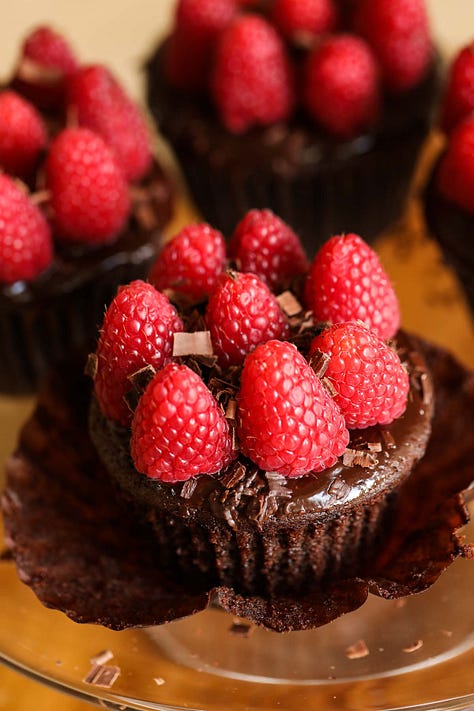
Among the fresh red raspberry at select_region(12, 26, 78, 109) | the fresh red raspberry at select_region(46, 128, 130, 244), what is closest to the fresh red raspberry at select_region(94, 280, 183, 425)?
the fresh red raspberry at select_region(46, 128, 130, 244)

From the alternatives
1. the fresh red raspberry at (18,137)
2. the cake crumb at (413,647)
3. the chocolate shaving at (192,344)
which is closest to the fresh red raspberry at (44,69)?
the fresh red raspberry at (18,137)

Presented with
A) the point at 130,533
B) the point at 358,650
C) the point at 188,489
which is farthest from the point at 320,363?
the point at 130,533

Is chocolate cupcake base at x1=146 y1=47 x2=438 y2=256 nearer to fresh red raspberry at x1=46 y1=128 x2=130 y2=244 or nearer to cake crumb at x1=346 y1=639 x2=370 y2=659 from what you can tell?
fresh red raspberry at x1=46 y1=128 x2=130 y2=244

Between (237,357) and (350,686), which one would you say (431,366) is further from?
(350,686)

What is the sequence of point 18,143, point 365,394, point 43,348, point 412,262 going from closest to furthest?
point 365,394
point 18,143
point 43,348
point 412,262

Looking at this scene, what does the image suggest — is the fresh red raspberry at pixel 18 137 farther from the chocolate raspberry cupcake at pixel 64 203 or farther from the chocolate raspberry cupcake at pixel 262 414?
the chocolate raspberry cupcake at pixel 262 414

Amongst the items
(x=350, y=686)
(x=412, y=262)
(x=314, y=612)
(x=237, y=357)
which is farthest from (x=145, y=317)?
(x=412, y=262)

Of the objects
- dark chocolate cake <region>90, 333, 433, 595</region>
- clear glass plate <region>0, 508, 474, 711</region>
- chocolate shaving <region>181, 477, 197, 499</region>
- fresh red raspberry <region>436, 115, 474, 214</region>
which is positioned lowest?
clear glass plate <region>0, 508, 474, 711</region>
